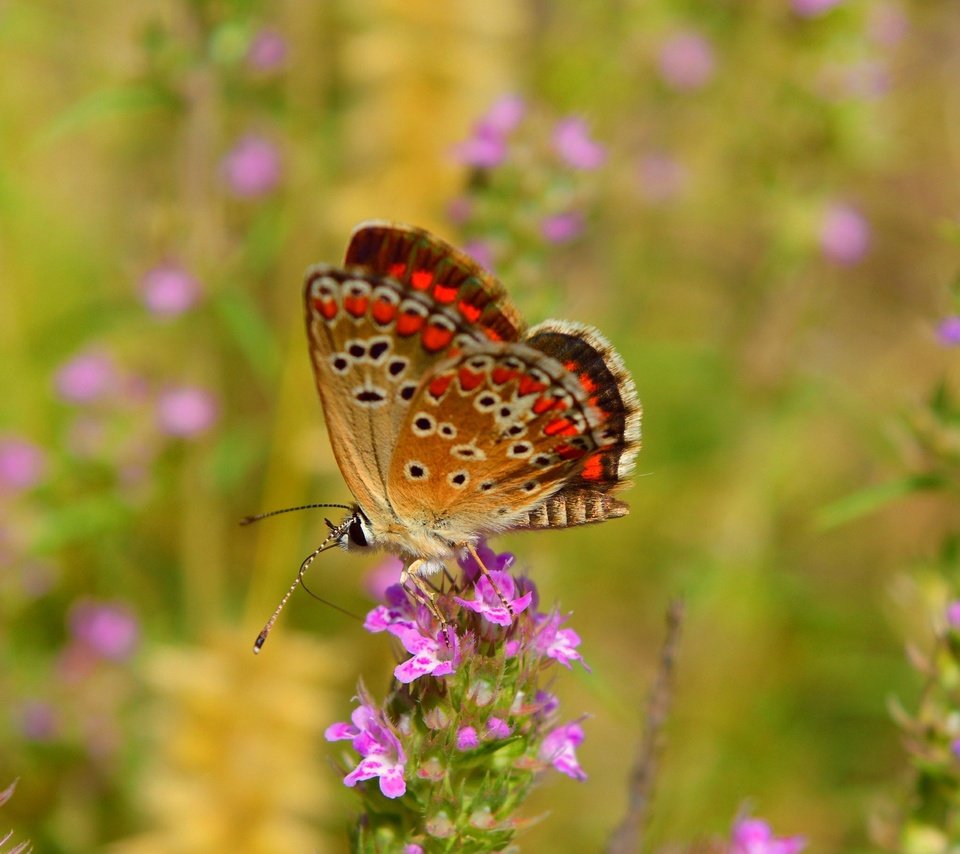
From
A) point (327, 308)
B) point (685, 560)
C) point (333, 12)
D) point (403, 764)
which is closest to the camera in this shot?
point (403, 764)

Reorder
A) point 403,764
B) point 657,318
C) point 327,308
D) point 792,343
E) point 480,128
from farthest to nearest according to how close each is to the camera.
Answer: point 657,318, point 792,343, point 480,128, point 327,308, point 403,764

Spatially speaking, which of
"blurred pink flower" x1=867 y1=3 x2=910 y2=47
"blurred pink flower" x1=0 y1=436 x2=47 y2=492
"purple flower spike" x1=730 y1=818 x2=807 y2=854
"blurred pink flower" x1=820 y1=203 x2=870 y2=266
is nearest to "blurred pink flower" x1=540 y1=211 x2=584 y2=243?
"blurred pink flower" x1=820 y1=203 x2=870 y2=266

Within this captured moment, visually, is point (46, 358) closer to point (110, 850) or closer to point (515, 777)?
point (110, 850)

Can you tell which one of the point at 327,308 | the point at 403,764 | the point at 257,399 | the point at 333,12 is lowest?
the point at 403,764

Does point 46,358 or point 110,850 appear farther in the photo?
point 46,358

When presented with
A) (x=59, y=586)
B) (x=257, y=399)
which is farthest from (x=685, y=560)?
(x=59, y=586)

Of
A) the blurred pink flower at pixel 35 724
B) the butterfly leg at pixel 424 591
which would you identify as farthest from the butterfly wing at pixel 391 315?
the blurred pink flower at pixel 35 724

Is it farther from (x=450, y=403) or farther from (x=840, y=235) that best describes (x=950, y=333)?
(x=840, y=235)

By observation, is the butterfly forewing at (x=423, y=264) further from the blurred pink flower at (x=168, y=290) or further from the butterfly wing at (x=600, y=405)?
the blurred pink flower at (x=168, y=290)
